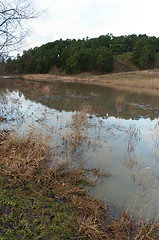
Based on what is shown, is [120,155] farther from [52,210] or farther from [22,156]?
[52,210]

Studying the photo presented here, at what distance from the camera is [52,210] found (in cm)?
237

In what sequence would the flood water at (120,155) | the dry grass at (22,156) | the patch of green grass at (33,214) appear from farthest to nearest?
1. the dry grass at (22,156)
2. the flood water at (120,155)
3. the patch of green grass at (33,214)

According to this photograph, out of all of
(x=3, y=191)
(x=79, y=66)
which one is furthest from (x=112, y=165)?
(x=79, y=66)

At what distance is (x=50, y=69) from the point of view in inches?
2544

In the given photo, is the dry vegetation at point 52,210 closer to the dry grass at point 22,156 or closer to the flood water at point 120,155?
the dry grass at point 22,156

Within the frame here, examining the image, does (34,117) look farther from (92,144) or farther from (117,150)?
(117,150)

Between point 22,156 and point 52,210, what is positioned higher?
point 22,156

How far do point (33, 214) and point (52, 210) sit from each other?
273mm

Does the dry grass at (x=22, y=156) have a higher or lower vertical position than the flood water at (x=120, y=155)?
higher

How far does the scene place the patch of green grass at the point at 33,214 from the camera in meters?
1.96

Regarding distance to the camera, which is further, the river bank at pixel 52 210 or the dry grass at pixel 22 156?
the dry grass at pixel 22 156

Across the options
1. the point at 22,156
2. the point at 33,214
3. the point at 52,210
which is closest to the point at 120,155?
the point at 22,156

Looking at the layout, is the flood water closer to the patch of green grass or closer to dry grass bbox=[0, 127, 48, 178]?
dry grass bbox=[0, 127, 48, 178]

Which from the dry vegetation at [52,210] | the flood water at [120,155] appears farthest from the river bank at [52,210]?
the flood water at [120,155]
